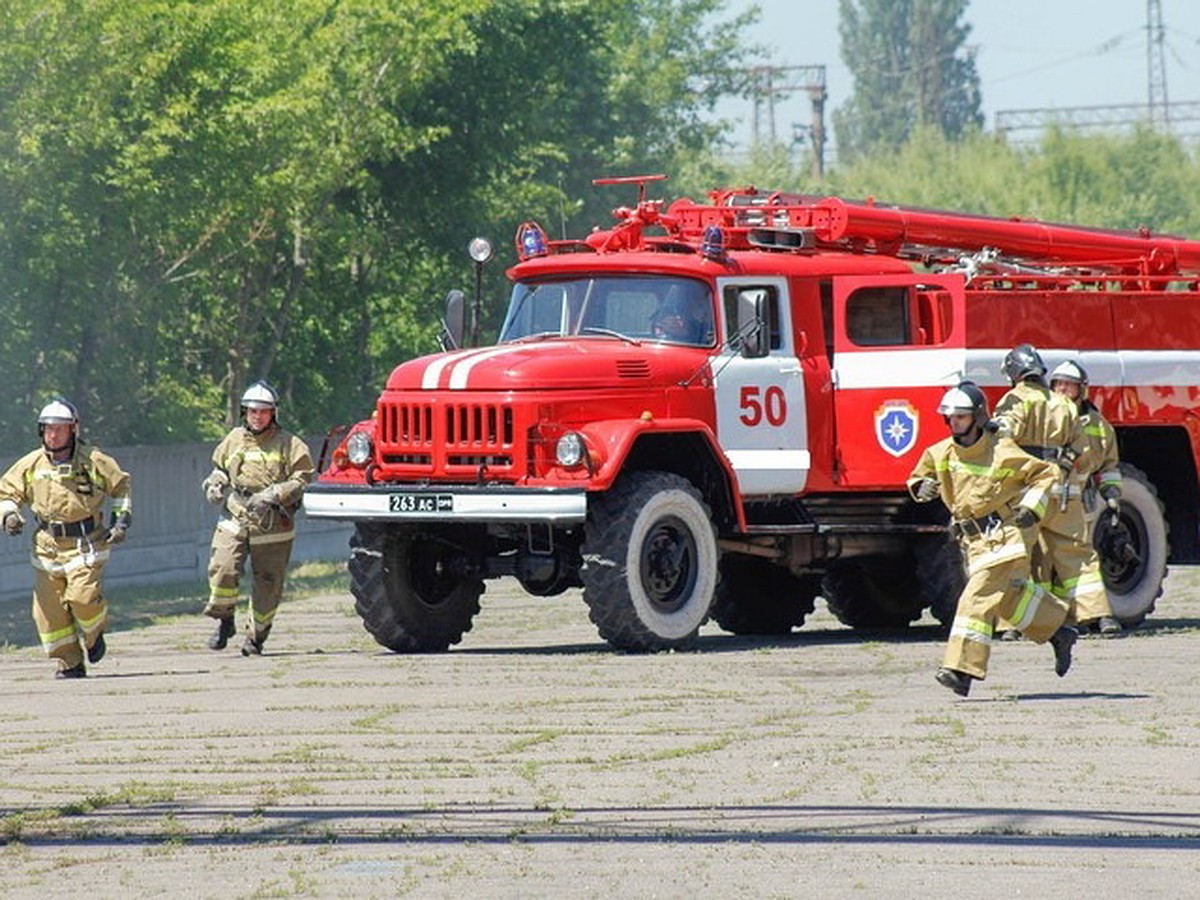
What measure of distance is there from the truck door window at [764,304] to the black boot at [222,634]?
162 inches

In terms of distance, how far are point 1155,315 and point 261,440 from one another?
22.4 feet

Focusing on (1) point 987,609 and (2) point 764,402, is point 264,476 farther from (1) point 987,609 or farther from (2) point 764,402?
(1) point 987,609

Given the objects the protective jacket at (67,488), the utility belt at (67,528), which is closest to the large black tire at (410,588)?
the protective jacket at (67,488)

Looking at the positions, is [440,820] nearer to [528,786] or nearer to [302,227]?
[528,786]

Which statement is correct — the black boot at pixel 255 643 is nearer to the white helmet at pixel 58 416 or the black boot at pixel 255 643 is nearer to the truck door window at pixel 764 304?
the white helmet at pixel 58 416

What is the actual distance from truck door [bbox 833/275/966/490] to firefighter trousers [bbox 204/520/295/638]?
399cm

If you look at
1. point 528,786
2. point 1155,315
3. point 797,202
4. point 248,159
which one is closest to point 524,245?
point 797,202

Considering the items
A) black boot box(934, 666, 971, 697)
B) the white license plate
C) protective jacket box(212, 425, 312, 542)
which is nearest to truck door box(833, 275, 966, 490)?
the white license plate

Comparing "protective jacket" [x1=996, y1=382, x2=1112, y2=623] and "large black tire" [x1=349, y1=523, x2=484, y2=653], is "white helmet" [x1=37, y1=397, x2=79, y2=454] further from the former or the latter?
"protective jacket" [x1=996, y1=382, x2=1112, y2=623]

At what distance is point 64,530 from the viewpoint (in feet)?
61.2

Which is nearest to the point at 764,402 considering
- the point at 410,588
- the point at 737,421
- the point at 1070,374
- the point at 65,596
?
the point at 737,421

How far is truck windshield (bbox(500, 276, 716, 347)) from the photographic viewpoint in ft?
64.7

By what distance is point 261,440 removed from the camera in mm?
20078

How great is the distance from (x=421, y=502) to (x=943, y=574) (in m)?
4.04
